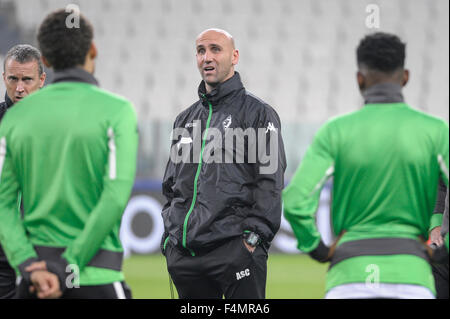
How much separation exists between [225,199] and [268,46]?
1166 centimetres

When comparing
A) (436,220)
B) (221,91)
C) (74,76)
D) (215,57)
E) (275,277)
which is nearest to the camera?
(74,76)

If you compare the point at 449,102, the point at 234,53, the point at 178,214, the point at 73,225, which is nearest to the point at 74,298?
the point at 73,225

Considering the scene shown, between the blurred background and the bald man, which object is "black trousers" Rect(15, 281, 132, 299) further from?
the blurred background

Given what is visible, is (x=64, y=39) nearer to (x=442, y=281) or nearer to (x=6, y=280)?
(x=6, y=280)

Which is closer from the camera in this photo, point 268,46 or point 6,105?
point 6,105

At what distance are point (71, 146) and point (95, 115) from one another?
0.44 ft

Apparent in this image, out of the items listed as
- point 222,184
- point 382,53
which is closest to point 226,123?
point 222,184

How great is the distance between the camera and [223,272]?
3803mm

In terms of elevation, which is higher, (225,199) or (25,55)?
(25,55)

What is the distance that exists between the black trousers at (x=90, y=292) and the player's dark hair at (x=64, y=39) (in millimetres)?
785

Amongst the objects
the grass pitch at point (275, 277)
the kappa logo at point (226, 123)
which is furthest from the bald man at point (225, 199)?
the grass pitch at point (275, 277)

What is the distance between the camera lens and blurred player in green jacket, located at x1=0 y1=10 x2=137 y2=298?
2.53m

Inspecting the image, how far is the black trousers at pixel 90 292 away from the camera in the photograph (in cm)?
256

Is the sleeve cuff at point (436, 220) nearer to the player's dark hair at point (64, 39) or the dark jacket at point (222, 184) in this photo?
the dark jacket at point (222, 184)
